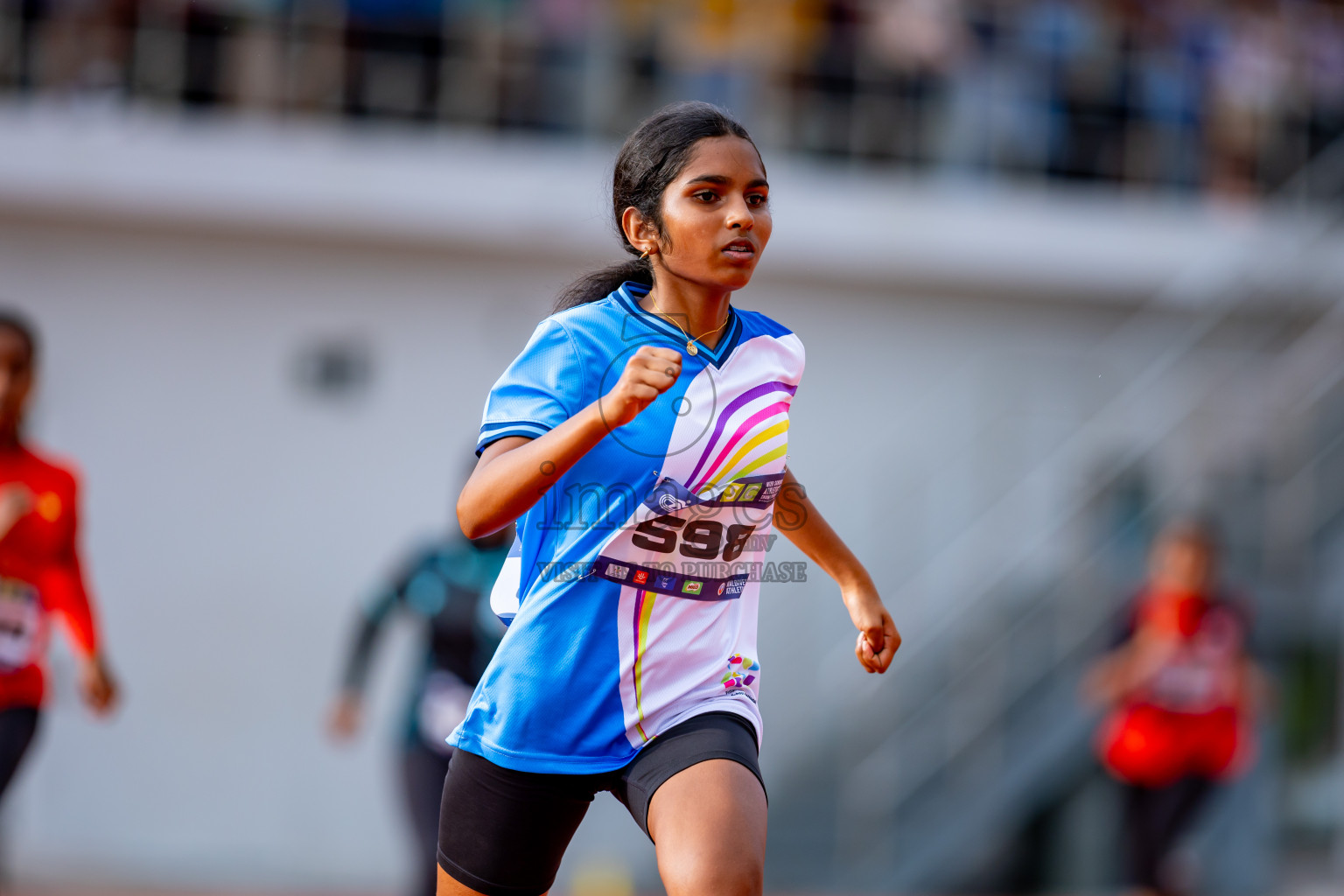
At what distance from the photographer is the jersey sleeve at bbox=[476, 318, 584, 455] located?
271 cm

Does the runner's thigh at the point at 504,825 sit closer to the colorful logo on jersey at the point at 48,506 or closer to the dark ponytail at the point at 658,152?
the dark ponytail at the point at 658,152

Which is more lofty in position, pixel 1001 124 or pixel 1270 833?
pixel 1001 124

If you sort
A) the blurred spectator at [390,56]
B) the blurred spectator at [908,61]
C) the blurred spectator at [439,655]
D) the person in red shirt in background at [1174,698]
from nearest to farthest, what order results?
the blurred spectator at [439,655] → the person in red shirt in background at [1174,698] → the blurred spectator at [390,56] → the blurred spectator at [908,61]

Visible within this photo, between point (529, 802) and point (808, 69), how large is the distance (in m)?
8.99

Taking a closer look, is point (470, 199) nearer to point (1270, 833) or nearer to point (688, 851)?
point (1270, 833)

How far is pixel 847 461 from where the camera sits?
1101 cm

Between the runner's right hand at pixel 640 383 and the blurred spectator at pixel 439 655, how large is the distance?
11.0 feet

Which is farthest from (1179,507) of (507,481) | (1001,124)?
(507,481)

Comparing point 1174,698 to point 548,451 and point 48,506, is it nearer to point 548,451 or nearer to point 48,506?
point 48,506

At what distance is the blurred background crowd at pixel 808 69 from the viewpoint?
10453mm

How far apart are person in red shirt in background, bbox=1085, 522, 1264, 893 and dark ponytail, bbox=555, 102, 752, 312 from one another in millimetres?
5254

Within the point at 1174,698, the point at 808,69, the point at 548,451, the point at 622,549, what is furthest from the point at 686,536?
the point at 808,69

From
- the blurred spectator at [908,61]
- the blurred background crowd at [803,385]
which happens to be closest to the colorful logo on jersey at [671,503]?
the blurred background crowd at [803,385]

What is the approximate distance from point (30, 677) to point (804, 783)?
18.9 feet
